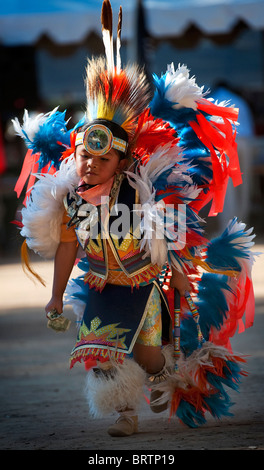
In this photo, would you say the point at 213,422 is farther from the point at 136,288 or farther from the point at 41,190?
the point at 41,190

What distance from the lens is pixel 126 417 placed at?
3.28 m

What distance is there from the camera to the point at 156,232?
10.2 feet

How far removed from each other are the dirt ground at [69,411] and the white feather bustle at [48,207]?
0.83 metres

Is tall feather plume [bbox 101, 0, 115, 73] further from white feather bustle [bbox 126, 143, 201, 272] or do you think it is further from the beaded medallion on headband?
white feather bustle [bbox 126, 143, 201, 272]

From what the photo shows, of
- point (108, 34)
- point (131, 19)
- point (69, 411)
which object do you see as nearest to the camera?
point (108, 34)

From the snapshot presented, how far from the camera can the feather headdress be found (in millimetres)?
3199

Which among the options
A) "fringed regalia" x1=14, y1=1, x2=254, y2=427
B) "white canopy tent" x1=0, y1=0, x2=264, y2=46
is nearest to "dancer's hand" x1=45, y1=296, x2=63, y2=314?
"fringed regalia" x1=14, y1=1, x2=254, y2=427

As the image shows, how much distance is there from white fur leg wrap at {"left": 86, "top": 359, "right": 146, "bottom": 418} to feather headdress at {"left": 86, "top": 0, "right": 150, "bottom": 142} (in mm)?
958

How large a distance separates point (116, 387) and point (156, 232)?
2.11 ft

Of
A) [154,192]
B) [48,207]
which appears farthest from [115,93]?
[48,207]

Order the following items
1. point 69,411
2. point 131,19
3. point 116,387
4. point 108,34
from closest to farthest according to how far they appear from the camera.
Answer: point 116,387 → point 108,34 → point 69,411 → point 131,19

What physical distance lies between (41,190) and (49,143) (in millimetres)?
223

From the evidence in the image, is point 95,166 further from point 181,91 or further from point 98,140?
point 181,91
